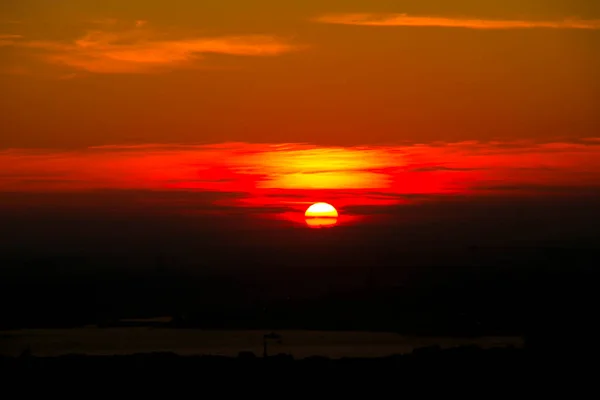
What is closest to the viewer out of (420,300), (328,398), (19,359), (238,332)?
(328,398)

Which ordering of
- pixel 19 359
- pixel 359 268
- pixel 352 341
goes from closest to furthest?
pixel 19 359, pixel 352 341, pixel 359 268

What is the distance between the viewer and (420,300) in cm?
4438

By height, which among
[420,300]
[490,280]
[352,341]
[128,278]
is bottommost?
[352,341]

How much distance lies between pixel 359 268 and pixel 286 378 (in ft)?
135

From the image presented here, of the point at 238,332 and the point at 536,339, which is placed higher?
the point at 238,332

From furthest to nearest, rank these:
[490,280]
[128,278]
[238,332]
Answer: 1. [128,278]
2. [490,280]
3. [238,332]

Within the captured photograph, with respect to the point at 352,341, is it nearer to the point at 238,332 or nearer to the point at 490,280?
the point at 238,332

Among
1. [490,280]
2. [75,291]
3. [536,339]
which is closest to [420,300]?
[490,280]

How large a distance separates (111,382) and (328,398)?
422 cm

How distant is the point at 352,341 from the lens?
3067 cm

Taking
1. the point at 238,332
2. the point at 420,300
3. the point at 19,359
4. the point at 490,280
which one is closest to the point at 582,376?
the point at 19,359

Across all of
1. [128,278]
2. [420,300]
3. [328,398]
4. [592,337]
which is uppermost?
[128,278]

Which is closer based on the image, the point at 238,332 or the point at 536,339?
the point at 536,339

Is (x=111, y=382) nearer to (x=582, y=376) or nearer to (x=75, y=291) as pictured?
(x=582, y=376)
